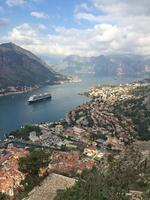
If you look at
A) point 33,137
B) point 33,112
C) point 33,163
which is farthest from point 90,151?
point 33,112

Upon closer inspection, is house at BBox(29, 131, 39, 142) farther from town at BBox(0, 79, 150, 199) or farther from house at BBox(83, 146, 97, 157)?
house at BBox(83, 146, 97, 157)

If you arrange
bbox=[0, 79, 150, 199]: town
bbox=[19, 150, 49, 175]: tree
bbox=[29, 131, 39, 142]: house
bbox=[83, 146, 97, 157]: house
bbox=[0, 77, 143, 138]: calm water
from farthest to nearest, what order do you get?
1. bbox=[0, 77, 143, 138]: calm water
2. bbox=[29, 131, 39, 142]: house
3. bbox=[0, 79, 150, 199]: town
4. bbox=[83, 146, 97, 157]: house
5. bbox=[19, 150, 49, 175]: tree

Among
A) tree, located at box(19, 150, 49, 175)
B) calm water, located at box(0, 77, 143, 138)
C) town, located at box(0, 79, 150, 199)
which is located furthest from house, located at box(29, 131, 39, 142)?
tree, located at box(19, 150, 49, 175)

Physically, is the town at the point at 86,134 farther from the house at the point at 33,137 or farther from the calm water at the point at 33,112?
the calm water at the point at 33,112

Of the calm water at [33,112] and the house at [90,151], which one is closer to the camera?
the house at [90,151]

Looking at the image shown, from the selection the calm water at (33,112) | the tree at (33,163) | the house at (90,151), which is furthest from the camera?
the calm water at (33,112)

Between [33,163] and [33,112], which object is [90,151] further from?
[33,112]

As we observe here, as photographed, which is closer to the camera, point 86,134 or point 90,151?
point 90,151

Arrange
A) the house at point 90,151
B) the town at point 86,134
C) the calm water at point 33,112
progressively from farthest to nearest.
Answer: the calm water at point 33,112 → the town at point 86,134 → the house at point 90,151

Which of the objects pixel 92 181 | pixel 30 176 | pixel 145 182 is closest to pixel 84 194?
pixel 92 181

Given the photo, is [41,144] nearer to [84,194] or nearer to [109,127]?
[109,127]

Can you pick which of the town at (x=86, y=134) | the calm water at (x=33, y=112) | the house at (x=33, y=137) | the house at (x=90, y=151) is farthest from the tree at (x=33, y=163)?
the calm water at (x=33, y=112)
